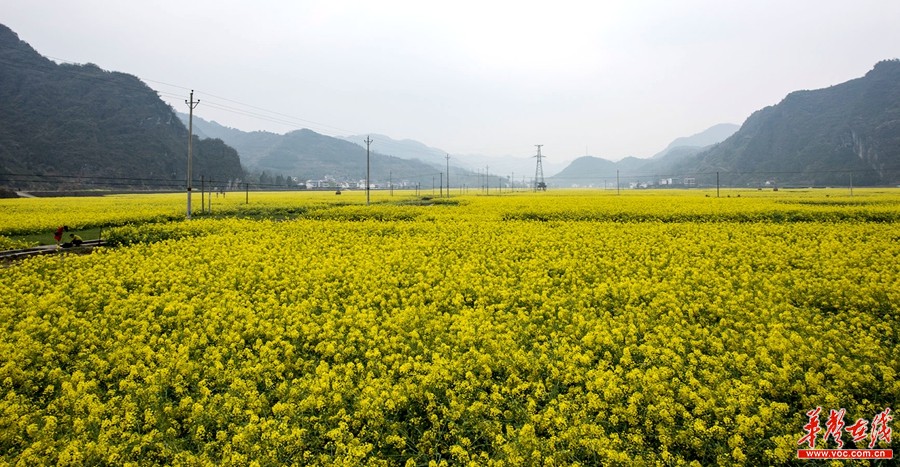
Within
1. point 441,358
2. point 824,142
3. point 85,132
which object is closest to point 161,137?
point 85,132

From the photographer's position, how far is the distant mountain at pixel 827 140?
13288 centimetres

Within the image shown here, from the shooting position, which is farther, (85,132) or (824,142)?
(824,142)

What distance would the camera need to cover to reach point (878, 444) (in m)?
5.21

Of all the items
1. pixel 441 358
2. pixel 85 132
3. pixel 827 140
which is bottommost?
pixel 441 358

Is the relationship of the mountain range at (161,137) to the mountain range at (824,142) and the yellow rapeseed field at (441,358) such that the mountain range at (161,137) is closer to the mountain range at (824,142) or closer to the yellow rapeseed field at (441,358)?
the mountain range at (824,142)

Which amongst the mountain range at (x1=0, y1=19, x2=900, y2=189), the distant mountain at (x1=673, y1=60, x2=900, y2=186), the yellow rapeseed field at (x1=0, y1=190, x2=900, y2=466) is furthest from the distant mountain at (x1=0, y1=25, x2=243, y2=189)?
the distant mountain at (x1=673, y1=60, x2=900, y2=186)

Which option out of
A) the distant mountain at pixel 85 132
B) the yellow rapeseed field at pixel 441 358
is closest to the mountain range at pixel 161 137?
the distant mountain at pixel 85 132

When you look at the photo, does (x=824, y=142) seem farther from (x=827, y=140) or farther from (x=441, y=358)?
(x=441, y=358)

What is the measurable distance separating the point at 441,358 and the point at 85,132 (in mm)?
112031

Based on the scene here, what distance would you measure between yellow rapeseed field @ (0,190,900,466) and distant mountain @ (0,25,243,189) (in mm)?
81360

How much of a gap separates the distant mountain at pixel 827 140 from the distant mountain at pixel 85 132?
160 m

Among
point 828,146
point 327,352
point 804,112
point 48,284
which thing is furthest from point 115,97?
point 804,112

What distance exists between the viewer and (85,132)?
9144 centimetres

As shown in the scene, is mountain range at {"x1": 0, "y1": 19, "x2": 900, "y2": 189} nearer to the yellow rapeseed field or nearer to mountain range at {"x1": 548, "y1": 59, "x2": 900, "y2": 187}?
mountain range at {"x1": 548, "y1": 59, "x2": 900, "y2": 187}
